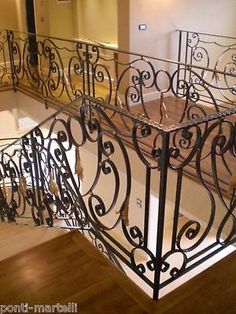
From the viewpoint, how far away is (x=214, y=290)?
79.4 inches

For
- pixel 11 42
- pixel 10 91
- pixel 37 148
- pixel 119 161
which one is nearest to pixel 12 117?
pixel 10 91

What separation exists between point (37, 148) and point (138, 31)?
132 inches

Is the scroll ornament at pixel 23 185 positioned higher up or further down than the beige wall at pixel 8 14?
further down

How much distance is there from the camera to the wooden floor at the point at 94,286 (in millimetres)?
1921

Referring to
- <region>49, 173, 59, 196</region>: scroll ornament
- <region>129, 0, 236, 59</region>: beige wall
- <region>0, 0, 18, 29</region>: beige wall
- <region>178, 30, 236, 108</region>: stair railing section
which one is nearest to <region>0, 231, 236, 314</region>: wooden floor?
<region>49, 173, 59, 196</region>: scroll ornament

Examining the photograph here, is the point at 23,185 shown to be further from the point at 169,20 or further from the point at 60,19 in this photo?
the point at 60,19

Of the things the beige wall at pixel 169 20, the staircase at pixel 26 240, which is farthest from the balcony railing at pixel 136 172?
the beige wall at pixel 169 20

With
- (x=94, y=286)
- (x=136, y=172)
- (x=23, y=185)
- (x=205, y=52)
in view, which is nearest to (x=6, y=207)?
(x=23, y=185)

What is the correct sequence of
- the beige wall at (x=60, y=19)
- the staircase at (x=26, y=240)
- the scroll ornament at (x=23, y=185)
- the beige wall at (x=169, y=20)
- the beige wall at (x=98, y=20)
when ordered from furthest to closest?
the beige wall at (x=60, y=19) < the beige wall at (x=98, y=20) < the beige wall at (x=169, y=20) < the scroll ornament at (x=23, y=185) < the staircase at (x=26, y=240)

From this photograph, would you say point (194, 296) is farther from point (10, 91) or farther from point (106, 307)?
point (10, 91)

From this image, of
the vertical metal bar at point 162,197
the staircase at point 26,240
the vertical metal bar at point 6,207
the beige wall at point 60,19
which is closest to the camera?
the vertical metal bar at point 162,197

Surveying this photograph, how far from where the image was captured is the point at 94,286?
2082 millimetres

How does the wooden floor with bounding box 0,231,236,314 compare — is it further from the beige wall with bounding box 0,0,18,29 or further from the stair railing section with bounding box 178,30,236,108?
the beige wall with bounding box 0,0,18,29

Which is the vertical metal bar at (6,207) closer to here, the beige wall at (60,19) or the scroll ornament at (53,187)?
the scroll ornament at (53,187)
